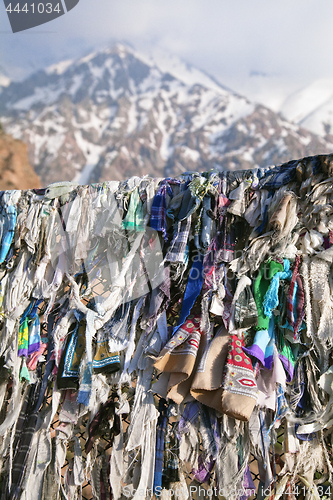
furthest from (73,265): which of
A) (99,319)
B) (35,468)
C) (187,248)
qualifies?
(35,468)

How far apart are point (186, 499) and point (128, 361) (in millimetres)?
655

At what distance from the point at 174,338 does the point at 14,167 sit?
11010mm

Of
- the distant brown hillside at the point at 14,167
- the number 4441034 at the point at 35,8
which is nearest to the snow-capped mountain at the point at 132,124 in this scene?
the distant brown hillside at the point at 14,167

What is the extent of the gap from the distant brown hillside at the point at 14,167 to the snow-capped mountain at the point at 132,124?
3491 cm

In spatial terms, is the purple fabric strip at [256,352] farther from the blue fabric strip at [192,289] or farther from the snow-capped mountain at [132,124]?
the snow-capped mountain at [132,124]

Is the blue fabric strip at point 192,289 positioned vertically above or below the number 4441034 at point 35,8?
below

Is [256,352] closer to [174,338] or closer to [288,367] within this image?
[288,367]

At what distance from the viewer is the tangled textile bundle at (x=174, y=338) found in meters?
1.57

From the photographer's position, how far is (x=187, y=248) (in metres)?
1.81

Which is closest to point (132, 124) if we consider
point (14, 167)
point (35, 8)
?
point (14, 167)

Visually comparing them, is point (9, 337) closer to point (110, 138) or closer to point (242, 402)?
point (242, 402)

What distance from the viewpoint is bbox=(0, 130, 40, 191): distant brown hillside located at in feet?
36.0

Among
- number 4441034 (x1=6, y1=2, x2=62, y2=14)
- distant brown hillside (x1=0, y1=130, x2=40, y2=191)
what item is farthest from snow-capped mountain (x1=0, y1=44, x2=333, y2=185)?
number 4441034 (x1=6, y1=2, x2=62, y2=14)

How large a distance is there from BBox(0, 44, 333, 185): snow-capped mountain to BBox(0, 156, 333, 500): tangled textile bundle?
45801 mm
